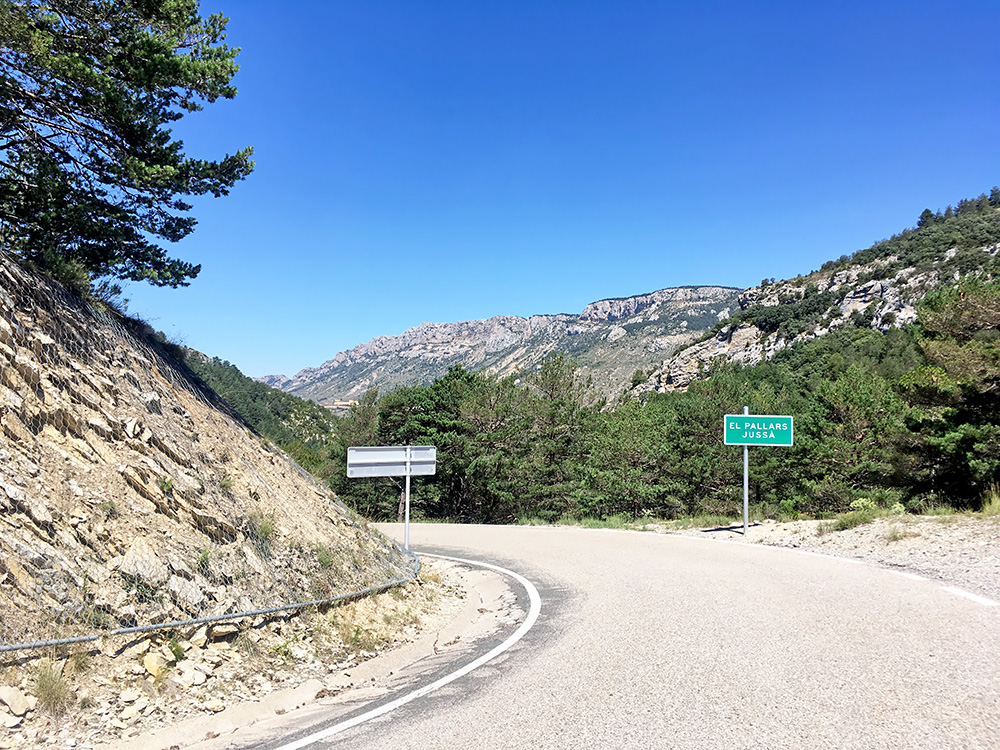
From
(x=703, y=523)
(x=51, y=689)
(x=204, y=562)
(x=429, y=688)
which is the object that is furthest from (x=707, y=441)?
(x=51, y=689)

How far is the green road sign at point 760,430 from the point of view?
16312 mm

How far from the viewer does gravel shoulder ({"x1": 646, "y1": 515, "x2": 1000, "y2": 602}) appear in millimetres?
8991

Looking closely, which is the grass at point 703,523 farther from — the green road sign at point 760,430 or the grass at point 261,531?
the grass at point 261,531

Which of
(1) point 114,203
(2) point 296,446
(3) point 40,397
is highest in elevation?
(1) point 114,203

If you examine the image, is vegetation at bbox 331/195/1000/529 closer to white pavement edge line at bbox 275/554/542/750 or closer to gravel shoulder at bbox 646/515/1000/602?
gravel shoulder at bbox 646/515/1000/602

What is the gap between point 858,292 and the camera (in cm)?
10400

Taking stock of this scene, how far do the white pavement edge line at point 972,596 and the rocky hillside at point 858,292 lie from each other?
68288 mm

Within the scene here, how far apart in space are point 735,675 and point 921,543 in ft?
29.7

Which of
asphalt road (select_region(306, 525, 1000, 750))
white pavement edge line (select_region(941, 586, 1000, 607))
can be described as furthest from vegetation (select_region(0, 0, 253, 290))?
white pavement edge line (select_region(941, 586, 1000, 607))

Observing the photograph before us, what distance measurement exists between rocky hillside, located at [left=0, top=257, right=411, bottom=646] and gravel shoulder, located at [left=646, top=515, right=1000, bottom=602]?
344 inches

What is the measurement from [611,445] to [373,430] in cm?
1598

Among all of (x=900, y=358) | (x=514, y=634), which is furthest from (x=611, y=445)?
(x=900, y=358)

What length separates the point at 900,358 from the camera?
45.1 meters

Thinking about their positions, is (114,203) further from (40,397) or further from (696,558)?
(696,558)
